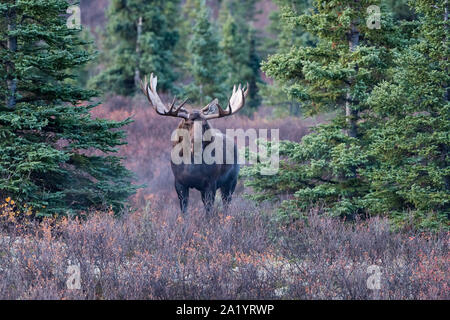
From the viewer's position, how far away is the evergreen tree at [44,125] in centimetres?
888

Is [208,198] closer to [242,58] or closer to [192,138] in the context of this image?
[192,138]

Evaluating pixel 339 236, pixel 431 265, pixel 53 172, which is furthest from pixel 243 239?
pixel 53 172

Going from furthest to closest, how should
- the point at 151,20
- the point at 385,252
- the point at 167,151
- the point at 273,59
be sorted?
1. the point at 151,20
2. the point at 167,151
3. the point at 273,59
4. the point at 385,252

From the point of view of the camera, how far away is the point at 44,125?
29.4ft

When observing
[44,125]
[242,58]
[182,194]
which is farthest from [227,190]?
[242,58]

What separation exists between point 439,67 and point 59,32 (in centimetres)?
→ 672

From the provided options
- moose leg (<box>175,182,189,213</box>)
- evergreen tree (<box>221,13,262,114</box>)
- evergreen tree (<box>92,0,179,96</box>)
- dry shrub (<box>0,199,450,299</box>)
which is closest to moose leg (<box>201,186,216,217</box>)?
moose leg (<box>175,182,189,213</box>)

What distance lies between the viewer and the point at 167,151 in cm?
1900

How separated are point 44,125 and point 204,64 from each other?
21.0 m

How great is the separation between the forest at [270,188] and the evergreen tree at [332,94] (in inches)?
1.4

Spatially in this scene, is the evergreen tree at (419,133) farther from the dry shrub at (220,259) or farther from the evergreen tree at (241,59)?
the evergreen tree at (241,59)

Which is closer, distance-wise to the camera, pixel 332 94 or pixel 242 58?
pixel 332 94

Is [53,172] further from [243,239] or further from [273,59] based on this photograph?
[273,59]

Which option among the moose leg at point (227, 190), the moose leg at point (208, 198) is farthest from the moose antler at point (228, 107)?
the moose leg at point (227, 190)
